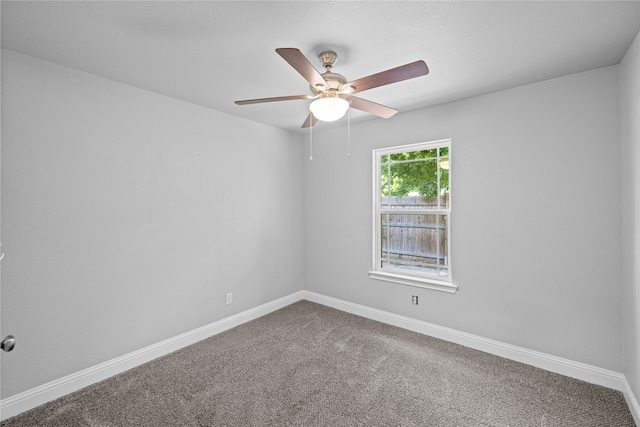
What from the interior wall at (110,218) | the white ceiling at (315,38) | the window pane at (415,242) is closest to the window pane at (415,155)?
the window pane at (415,242)

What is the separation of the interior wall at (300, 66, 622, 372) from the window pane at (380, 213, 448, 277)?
20cm

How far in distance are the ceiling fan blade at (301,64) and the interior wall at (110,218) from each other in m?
1.72

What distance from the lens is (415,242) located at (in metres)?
3.31

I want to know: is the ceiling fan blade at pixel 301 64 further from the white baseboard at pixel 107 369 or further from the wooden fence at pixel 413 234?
the white baseboard at pixel 107 369

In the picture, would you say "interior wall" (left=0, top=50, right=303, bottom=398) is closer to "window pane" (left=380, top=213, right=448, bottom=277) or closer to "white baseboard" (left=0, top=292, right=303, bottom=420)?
"white baseboard" (left=0, top=292, right=303, bottom=420)

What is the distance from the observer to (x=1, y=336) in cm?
188

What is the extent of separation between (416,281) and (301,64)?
2.50 meters

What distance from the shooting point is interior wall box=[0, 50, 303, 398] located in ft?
6.45

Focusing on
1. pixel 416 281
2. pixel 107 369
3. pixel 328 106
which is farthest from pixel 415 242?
pixel 107 369

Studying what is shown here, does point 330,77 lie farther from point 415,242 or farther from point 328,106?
point 415,242

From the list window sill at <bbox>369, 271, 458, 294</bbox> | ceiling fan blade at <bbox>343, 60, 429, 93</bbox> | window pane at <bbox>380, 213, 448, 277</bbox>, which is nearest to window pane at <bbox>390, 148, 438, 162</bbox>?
window pane at <bbox>380, 213, 448, 277</bbox>

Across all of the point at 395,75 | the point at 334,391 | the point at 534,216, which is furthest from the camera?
the point at 534,216

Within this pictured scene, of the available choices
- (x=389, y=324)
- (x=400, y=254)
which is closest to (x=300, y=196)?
(x=400, y=254)

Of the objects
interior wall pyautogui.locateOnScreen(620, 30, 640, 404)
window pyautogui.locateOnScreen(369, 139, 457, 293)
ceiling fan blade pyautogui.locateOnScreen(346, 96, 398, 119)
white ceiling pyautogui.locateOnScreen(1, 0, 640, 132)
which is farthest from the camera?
window pyautogui.locateOnScreen(369, 139, 457, 293)
